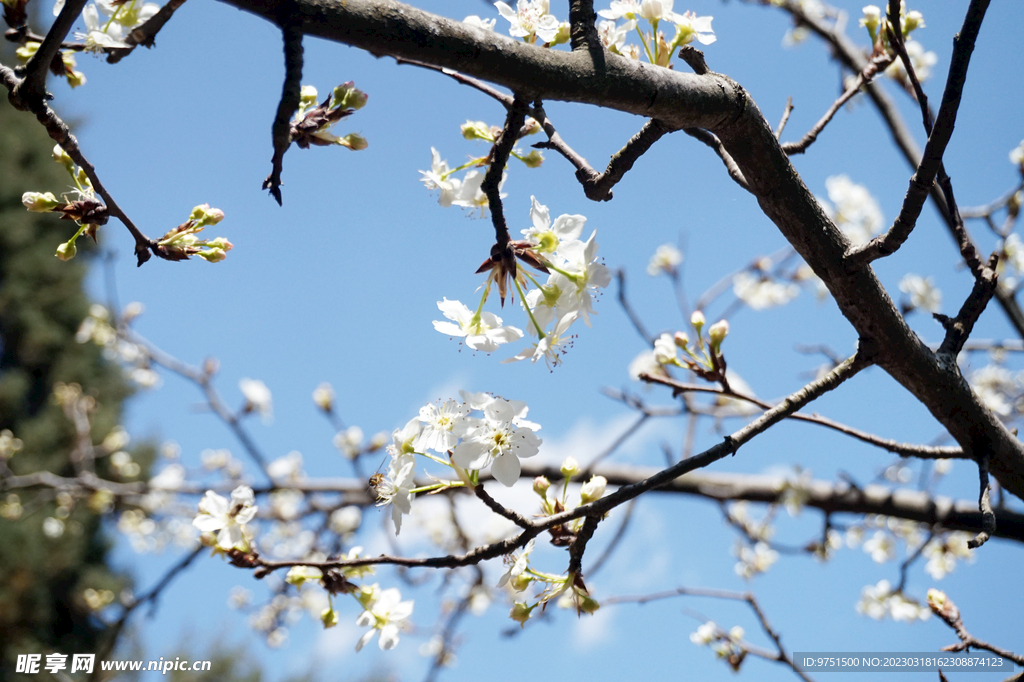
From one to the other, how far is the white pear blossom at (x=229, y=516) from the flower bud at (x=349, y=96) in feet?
2.17

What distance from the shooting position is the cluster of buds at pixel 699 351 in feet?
3.77

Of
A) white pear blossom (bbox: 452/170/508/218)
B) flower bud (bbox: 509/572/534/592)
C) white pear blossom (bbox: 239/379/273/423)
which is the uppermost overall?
white pear blossom (bbox: 239/379/273/423)

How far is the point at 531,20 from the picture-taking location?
0.84m

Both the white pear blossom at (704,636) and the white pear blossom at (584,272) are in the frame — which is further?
the white pear blossom at (704,636)

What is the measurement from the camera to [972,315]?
966mm

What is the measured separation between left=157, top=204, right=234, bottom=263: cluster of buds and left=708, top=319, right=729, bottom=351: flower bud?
87 cm

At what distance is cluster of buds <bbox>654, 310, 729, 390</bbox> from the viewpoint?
1.15m

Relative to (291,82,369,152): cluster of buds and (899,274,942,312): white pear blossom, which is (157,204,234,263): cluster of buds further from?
(899,274,942,312): white pear blossom

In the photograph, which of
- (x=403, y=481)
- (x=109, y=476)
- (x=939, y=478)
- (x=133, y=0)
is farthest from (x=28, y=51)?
(x=109, y=476)

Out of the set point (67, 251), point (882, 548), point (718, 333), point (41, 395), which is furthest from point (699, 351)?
point (41, 395)

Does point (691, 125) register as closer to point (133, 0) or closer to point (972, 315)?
point (972, 315)

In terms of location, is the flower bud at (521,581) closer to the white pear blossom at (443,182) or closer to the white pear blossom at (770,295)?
the white pear blossom at (443,182)

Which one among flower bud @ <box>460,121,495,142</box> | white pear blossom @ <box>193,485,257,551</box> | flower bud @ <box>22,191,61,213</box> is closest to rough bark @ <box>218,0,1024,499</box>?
flower bud @ <box>460,121,495,142</box>

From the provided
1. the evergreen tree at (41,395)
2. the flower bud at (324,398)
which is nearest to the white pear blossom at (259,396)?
the flower bud at (324,398)
